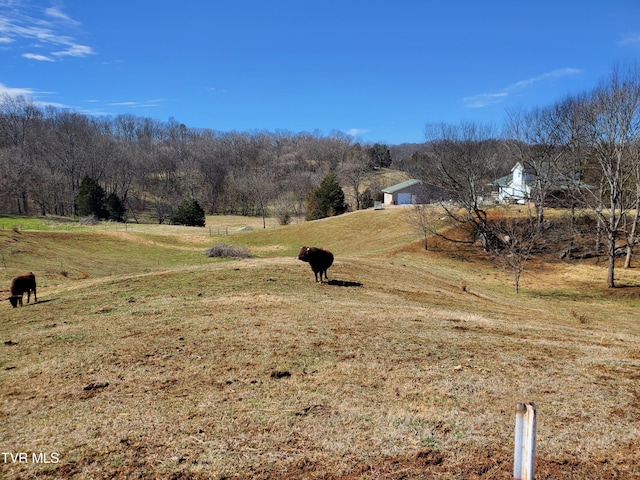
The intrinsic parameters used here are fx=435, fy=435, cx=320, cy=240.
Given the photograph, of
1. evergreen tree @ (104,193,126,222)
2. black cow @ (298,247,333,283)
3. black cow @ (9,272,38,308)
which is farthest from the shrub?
evergreen tree @ (104,193,126,222)

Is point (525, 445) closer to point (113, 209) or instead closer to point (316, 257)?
point (316, 257)

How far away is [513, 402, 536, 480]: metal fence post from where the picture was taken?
2793 mm

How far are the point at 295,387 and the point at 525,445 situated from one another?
511 centimetres

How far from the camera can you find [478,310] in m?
17.4

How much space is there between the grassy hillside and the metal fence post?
239cm

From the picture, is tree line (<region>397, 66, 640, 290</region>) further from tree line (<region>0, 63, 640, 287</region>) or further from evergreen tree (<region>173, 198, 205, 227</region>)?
evergreen tree (<region>173, 198, 205, 227</region>)

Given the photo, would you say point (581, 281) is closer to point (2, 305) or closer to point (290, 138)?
point (2, 305)

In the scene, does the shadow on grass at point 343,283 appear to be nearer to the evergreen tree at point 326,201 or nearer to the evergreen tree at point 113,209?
the evergreen tree at point 326,201

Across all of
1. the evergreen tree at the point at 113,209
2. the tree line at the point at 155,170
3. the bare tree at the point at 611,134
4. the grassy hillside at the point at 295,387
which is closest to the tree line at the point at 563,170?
the bare tree at the point at 611,134

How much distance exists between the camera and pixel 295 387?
7469 mm

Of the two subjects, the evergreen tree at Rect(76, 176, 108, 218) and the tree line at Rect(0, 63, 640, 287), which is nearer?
the tree line at Rect(0, 63, 640, 287)

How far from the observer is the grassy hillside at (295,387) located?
5.31 meters

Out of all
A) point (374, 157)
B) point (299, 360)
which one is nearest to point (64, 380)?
point (299, 360)

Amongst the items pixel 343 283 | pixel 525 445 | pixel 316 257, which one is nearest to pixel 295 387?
pixel 525 445
